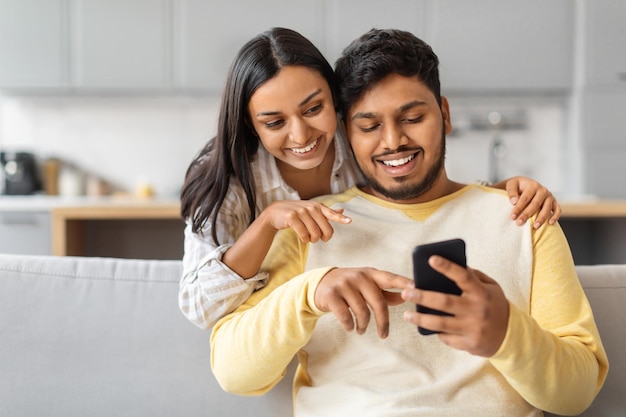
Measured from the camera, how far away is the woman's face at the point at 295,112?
1.36 metres

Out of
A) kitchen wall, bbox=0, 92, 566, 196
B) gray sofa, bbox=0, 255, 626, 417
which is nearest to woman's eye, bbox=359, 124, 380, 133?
gray sofa, bbox=0, 255, 626, 417

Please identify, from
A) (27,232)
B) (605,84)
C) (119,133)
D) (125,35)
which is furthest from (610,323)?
(119,133)

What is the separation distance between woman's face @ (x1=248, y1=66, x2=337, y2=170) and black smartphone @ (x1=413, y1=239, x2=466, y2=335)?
1.71 feet

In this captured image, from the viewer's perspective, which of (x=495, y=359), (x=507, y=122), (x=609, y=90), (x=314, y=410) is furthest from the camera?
(x=507, y=122)

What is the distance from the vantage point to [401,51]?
1279 mm

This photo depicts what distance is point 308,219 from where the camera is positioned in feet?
3.86

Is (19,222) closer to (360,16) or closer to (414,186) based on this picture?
(360,16)

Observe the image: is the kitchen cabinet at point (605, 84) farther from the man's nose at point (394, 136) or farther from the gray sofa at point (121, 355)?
the man's nose at point (394, 136)

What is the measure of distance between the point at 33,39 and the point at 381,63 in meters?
3.37

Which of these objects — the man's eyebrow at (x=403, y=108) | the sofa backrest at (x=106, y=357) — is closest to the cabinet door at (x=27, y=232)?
Result: the sofa backrest at (x=106, y=357)

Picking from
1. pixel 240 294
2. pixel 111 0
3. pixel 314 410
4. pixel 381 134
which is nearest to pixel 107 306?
pixel 240 294

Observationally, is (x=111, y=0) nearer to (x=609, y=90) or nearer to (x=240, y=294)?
(x=609, y=90)

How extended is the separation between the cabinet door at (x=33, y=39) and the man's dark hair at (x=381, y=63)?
125 inches

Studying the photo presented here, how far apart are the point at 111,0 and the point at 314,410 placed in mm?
3408
